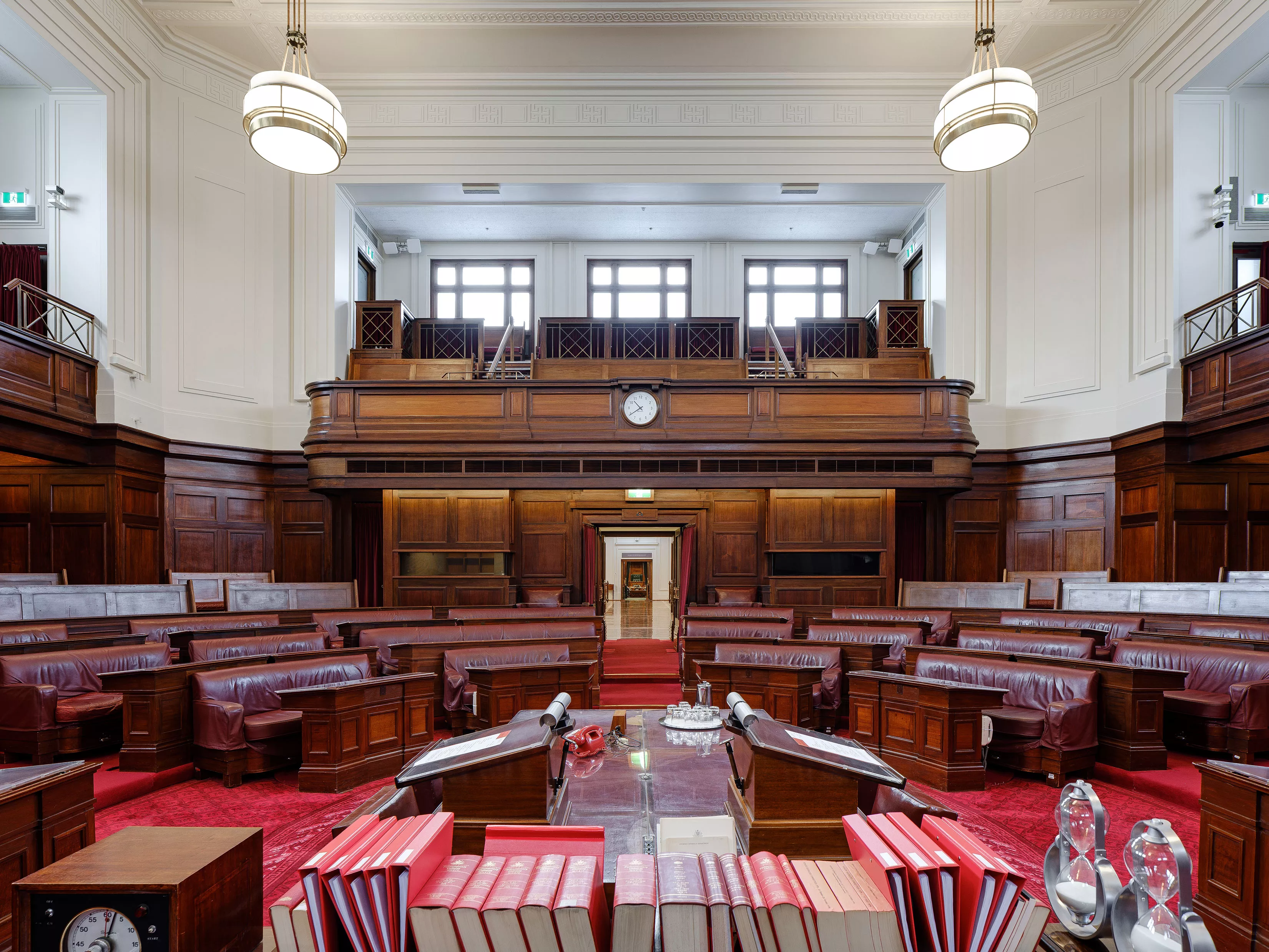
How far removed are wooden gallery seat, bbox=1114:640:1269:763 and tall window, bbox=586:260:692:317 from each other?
10.3 meters

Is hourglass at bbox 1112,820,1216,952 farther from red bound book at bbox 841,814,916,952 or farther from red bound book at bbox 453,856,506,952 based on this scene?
red bound book at bbox 453,856,506,952

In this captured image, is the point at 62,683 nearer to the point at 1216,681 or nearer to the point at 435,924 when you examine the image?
the point at 435,924

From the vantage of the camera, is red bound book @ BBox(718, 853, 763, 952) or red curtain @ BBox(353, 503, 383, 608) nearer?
red bound book @ BBox(718, 853, 763, 952)

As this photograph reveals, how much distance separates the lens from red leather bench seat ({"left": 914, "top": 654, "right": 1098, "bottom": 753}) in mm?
4562

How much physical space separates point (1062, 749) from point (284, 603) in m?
8.16

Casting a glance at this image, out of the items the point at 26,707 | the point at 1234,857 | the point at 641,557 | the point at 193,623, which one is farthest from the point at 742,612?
the point at 641,557

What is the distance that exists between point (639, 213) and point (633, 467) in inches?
223

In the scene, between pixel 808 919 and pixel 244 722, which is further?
pixel 244 722

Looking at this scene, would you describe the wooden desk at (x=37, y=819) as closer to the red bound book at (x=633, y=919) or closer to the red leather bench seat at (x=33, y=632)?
the red bound book at (x=633, y=919)

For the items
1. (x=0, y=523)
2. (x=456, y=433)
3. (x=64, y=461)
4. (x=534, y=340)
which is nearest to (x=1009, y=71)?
(x=456, y=433)

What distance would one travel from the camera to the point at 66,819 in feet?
7.44

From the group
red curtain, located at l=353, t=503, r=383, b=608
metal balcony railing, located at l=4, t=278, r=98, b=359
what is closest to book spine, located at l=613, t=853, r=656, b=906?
metal balcony railing, located at l=4, t=278, r=98, b=359

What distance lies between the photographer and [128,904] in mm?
1160

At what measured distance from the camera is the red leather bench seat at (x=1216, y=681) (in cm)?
457
